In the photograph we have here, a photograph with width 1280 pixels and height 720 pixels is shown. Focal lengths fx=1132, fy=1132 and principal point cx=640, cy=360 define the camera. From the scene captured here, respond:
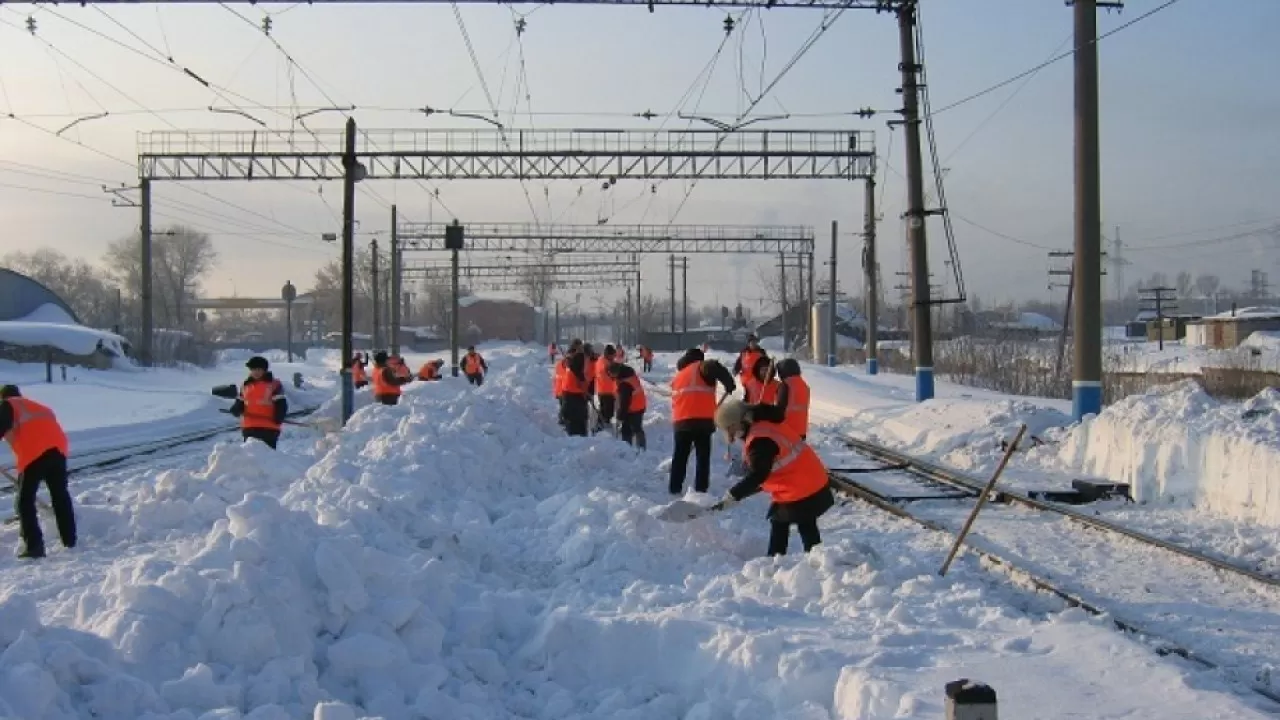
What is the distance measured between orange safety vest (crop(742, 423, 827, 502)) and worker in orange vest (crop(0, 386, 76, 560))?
20.5 ft

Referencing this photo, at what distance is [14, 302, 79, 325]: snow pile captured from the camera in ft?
188

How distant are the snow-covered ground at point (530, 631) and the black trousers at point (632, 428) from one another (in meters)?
7.60

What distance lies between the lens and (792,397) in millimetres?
8766

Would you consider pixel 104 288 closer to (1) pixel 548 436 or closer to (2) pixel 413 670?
(1) pixel 548 436

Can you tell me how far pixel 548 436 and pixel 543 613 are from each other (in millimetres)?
12190

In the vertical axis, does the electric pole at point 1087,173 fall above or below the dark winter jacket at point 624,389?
above

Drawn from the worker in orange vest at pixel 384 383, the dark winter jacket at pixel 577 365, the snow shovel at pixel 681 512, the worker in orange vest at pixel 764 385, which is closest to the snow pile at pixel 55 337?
the worker in orange vest at pixel 384 383

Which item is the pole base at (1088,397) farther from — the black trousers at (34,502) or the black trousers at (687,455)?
the black trousers at (34,502)

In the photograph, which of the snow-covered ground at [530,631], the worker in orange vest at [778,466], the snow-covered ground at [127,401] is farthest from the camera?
the snow-covered ground at [127,401]

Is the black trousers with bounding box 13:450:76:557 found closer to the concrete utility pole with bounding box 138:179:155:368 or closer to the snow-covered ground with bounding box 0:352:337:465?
the snow-covered ground with bounding box 0:352:337:465

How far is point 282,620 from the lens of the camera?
5.89 metres

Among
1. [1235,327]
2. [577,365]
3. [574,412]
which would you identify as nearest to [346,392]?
[574,412]

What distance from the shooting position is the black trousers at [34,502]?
32.2 feet

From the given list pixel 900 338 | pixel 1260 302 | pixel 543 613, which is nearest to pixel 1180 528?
pixel 543 613
